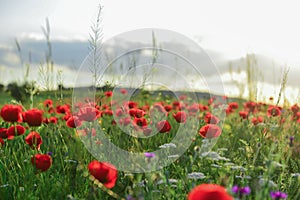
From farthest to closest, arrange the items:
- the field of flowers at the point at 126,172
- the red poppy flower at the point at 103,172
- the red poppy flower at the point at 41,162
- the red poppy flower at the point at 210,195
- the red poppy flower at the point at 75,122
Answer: the red poppy flower at the point at 75,122, the red poppy flower at the point at 41,162, the field of flowers at the point at 126,172, the red poppy flower at the point at 103,172, the red poppy flower at the point at 210,195

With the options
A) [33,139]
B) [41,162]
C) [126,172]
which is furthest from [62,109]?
[41,162]

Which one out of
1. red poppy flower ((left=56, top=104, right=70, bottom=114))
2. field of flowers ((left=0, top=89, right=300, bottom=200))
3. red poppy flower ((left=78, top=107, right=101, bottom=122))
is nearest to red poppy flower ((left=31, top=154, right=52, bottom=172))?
field of flowers ((left=0, top=89, right=300, bottom=200))

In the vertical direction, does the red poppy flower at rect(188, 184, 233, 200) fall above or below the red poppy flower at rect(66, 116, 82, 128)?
below

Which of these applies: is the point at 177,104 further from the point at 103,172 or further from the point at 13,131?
the point at 103,172

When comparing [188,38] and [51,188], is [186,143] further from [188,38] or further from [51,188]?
[51,188]

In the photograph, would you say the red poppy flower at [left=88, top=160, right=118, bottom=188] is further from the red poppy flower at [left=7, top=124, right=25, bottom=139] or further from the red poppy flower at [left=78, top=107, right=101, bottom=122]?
the red poppy flower at [left=7, top=124, right=25, bottom=139]

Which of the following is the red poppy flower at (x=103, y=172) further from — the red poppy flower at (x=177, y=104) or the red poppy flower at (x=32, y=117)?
the red poppy flower at (x=177, y=104)

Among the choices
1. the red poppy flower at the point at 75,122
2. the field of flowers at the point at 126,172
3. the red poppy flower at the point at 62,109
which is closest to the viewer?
the field of flowers at the point at 126,172

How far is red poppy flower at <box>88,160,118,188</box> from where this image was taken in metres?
1.59

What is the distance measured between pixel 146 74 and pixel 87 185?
143 centimetres

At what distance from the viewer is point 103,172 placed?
5.23 ft

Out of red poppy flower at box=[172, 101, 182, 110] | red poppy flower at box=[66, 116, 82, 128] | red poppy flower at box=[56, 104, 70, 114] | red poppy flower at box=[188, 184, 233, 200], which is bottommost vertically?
red poppy flower at box=[188, 184, 233, 200]

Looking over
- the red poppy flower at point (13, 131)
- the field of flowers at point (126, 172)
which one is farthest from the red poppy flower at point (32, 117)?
the red poppy flower at point (13, 131)

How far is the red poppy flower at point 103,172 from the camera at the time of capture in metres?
1.59
